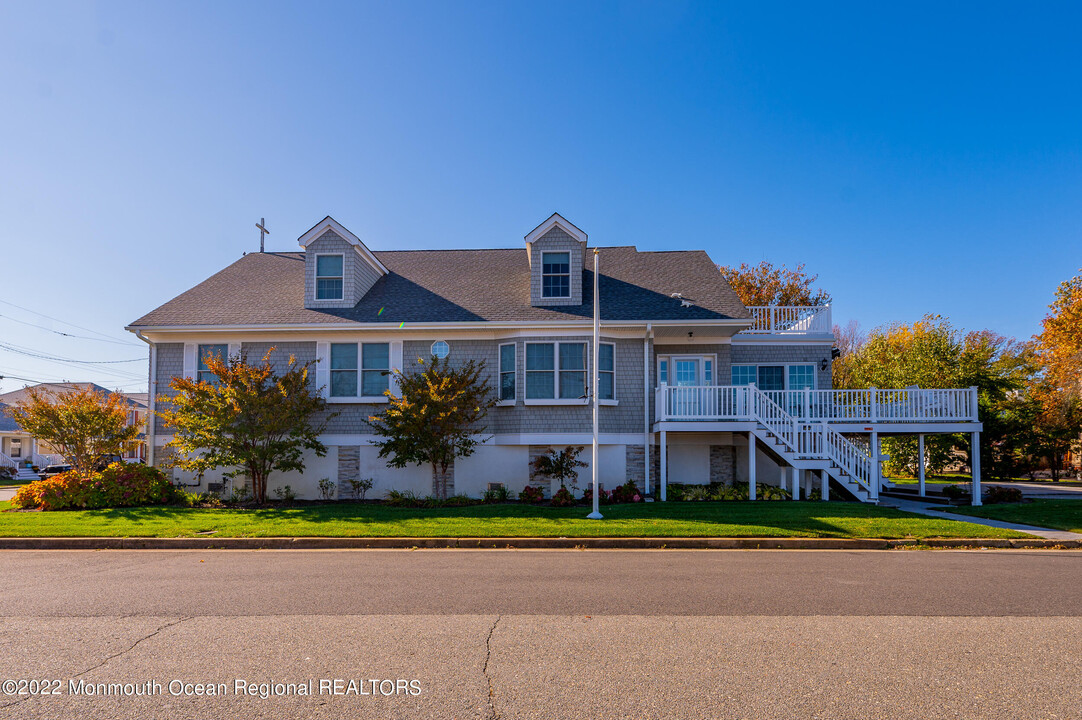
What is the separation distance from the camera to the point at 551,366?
18.2 m

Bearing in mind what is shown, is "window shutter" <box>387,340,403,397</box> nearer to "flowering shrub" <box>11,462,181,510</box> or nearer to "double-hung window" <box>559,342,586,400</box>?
"double-hung window" <box>559,342,586,400</box>

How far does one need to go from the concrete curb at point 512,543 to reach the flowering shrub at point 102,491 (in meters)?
4.77

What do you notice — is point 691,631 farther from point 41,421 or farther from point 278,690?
point 41,421

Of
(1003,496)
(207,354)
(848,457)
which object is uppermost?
(207,354)

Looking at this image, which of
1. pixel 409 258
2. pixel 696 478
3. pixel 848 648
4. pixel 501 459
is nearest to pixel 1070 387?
pixel 696 478

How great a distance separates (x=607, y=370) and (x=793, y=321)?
315 inches

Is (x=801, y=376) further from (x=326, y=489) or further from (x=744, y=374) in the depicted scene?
(x=326, y=489)

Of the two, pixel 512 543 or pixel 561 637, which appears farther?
pixel 512 543

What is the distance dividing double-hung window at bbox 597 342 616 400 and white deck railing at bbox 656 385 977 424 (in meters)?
1.34

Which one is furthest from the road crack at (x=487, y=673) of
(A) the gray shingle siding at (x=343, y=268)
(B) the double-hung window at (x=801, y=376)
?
(B) the double-hung window at (x=801, y=376)

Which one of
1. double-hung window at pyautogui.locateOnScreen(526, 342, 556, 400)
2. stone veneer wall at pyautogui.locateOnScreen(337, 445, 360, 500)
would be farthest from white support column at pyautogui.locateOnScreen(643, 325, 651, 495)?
stone veneer wall at pyautogui.locateOnScreen(337, 445, 360, 500)

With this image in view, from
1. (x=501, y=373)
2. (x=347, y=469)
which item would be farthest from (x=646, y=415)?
(x=347, y=469)

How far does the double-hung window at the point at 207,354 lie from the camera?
19.0 metres

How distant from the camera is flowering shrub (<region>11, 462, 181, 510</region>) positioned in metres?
16.6
